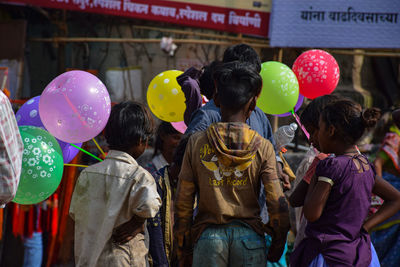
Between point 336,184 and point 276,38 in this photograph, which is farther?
point 276,38

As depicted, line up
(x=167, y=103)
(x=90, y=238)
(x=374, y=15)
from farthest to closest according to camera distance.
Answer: (x=374, y=15), (x=167, y=103), (x=90, y=238)

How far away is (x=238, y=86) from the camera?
258 cm

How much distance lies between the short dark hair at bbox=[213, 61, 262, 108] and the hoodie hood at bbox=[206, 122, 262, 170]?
0.12 meters

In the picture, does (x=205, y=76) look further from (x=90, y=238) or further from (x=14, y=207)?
(x=14, y=207)

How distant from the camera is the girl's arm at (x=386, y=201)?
8.93 ft

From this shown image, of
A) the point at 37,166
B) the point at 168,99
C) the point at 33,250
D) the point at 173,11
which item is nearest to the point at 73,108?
the point at 37,166

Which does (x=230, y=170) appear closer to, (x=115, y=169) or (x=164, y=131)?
(x=115, y=169)

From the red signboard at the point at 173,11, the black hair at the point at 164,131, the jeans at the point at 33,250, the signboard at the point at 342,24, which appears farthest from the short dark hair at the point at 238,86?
the red signboard at the point at 173,11

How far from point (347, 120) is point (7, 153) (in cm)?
162

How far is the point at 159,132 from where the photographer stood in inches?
152

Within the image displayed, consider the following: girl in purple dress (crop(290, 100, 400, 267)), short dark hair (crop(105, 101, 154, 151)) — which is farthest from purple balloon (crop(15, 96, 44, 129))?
girl in purple dress (crop(290, 100, 400, 267))

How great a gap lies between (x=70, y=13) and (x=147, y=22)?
106 cm

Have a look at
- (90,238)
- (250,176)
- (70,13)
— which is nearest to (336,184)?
(250,176)

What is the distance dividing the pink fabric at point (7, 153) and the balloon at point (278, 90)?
1.80 meters
